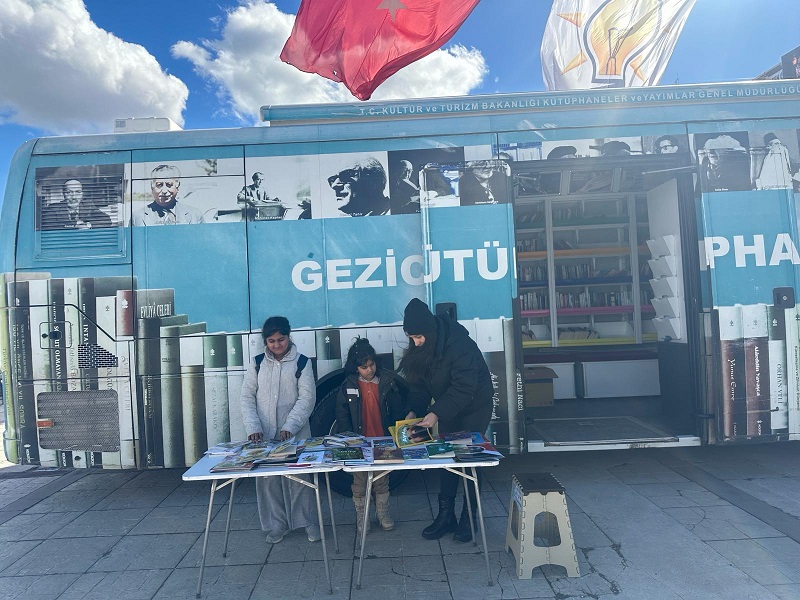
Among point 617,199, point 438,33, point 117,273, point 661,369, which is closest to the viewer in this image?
point 117,273

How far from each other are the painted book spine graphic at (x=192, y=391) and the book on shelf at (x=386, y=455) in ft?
6.07

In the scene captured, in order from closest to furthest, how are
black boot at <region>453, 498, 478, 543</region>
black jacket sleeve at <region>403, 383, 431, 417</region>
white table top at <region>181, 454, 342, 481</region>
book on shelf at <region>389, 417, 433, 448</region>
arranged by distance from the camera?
white table top at <region>181, 454, 342, 481</region> → book on shelf at <region>389, 417, 433, 448</region> → black boot at <region>453, 498, 478, 543</region> → black jacket sleeve at <region>403, 383, 431, 417</region>

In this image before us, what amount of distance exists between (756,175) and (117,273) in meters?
5.70

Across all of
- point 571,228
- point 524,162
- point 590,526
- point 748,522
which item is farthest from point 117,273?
point 571,228

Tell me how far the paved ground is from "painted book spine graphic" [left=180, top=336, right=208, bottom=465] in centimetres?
75

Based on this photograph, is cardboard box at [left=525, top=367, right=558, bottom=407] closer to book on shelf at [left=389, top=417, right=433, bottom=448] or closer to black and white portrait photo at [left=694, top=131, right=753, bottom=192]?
black and white portrait photo at [left=694, top=131, right=753, bottom=192]

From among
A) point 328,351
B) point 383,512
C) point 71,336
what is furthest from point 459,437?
point 71,336

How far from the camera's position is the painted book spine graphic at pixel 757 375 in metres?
4.50

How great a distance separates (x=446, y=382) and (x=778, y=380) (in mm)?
3120

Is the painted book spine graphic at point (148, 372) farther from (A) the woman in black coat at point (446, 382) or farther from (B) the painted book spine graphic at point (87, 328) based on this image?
(A) the woman in black coat at point (446, 382)

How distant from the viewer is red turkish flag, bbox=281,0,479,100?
200 inches

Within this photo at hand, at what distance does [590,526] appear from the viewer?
3926mm

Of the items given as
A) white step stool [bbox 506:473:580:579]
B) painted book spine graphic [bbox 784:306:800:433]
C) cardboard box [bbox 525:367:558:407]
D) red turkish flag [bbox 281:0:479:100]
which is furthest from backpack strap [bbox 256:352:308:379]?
painted book spine graphic [bbox 784:306:800:433]

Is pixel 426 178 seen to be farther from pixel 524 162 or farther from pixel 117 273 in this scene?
pixel 117 273
